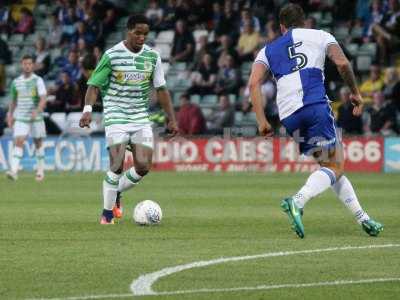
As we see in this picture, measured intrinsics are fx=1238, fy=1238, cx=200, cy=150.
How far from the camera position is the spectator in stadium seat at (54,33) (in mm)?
32656

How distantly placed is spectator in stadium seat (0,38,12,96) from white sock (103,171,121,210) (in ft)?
63.7

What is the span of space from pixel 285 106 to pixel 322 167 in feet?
2.19

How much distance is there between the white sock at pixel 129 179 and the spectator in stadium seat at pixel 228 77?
1523 centimetres

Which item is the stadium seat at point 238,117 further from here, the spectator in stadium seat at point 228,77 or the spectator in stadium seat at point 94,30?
the spectator in stadium seat at point 94,30

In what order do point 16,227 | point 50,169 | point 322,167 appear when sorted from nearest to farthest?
point 322,167 < point 16,227 < point 50,169

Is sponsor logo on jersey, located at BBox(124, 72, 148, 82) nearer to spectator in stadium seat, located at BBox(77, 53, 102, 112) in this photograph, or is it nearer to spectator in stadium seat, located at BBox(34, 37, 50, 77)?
spectator in stadium seat, located at BBox(77, 53, 102, 112)

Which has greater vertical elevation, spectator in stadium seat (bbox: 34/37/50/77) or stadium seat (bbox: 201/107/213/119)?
spectator in stadium seat (bbox: 34/37/50/77)

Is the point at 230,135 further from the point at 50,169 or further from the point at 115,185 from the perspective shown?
the point at 115,185

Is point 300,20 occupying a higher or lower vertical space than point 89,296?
higher

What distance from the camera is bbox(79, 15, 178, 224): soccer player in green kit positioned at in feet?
42.7

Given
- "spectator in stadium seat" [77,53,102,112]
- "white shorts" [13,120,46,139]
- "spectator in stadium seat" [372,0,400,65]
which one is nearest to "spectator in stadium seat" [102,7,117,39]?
"spectator in stadium seat" [77,53,102,112]

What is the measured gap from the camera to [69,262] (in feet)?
30.6

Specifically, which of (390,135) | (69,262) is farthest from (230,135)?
(69,262)

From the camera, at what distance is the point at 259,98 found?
11.3m
